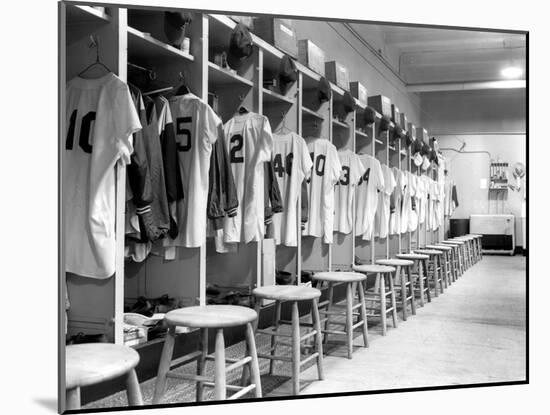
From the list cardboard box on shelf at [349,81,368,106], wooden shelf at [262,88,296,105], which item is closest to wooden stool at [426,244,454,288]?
cardboard box on shelf at [349,81,368,106]

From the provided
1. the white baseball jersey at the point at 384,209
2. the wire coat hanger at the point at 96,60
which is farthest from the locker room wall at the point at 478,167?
the wire coat hanger at the point at 96,60

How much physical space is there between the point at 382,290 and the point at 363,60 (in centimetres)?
146

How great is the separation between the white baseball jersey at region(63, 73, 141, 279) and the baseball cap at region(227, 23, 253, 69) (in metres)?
1.07

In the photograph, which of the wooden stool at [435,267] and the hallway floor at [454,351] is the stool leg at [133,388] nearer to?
Result: the hallway floor at [454,351]

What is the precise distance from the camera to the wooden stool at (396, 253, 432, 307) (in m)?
4.16

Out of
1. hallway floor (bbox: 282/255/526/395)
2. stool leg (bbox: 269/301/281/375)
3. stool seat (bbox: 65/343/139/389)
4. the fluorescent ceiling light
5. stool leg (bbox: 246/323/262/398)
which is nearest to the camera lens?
stool seat (bbox: 65/343/139/389)

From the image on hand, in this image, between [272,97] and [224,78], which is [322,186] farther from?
[224,78]

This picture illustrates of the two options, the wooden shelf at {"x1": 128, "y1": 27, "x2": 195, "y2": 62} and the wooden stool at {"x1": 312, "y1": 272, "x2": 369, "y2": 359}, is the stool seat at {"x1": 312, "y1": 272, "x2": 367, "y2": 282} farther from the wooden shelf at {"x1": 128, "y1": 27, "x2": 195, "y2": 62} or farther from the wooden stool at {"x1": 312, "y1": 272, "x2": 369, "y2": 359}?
the wooden shelf at {"x1": 128, "y1": 27, "x2": 195, "y2": 62}

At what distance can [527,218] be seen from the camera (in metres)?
3.44

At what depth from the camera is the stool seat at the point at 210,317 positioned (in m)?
2.41

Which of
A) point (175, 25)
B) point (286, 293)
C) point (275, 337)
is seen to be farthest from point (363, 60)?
point (275, 337)

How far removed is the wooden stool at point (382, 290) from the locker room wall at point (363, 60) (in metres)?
0.98
